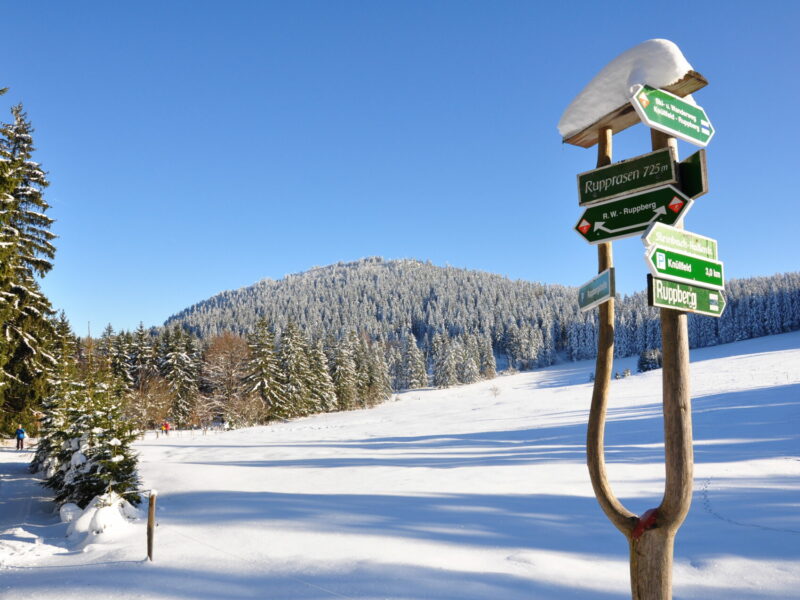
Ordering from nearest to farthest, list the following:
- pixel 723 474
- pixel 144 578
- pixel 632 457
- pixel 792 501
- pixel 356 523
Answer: pixel 144 578 → pixel 792 501 → pixel 356 523 → pixel 723 474 → pixel 632 457

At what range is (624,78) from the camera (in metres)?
3.64

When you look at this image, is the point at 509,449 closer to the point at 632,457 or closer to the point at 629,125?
the point at 632,457

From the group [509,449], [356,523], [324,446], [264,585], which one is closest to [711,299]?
[264,585]

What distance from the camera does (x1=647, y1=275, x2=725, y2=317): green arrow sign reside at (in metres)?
2.94

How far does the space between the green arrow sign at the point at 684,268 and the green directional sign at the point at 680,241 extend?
0.15 feet

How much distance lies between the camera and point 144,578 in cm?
788

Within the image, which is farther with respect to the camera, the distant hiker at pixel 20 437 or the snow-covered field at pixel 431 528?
the distant hiker at pixel 20 437

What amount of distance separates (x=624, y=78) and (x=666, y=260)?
1588mm

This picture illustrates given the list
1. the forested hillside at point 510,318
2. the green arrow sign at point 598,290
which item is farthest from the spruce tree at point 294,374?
the green arrow sign at point 598,290

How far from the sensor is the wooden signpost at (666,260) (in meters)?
3.19

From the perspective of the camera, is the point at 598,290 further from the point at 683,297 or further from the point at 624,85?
the point at 624,85

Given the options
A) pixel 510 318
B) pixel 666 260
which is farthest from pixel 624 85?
pixel 510 318

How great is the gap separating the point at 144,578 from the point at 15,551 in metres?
4.18

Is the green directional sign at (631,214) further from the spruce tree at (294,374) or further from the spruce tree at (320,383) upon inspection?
the spruce tree at (320,383)
